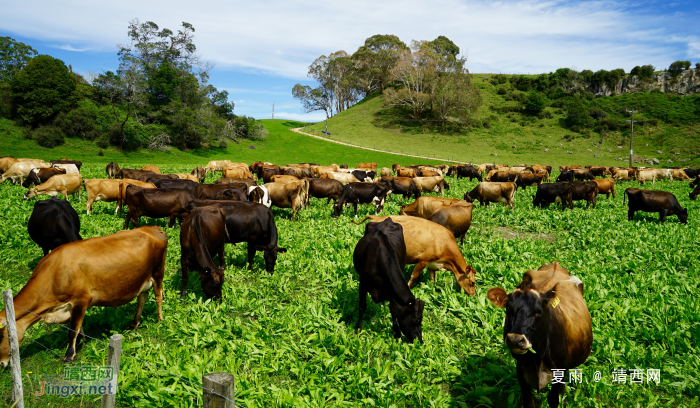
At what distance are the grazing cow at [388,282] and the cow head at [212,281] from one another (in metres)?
2.98

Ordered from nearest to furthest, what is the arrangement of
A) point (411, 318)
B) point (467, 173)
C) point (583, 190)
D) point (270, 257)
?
1. point (411, 318)
2. point (270, 257)
3. point (583, 190)
4. point (467, 173)

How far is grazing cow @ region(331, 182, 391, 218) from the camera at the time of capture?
17797 mm

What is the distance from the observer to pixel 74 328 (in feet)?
18.1

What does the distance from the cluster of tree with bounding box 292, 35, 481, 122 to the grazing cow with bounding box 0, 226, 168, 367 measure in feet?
243

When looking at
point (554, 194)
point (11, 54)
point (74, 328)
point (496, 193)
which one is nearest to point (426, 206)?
point (496, 193)

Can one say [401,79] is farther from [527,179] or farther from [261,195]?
[261,195]

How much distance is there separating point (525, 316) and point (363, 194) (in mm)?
14688

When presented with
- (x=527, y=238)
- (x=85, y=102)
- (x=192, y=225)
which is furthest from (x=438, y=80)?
(x=192, y=225)

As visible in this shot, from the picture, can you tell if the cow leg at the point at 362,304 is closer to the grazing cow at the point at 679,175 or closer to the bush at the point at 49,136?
the grazing cow at the point at 679,175

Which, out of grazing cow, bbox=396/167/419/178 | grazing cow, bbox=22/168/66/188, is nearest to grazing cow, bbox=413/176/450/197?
grazing cow, bbox=396/167/419/178

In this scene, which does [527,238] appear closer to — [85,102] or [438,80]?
[85,102]

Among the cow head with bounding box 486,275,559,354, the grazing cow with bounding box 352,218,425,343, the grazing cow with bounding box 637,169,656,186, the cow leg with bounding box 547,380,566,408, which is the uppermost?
the grazing cow with bounding box 637,169,656,186

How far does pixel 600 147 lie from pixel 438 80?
3283 cm

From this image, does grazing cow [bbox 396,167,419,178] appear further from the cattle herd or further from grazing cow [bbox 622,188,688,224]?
the cattle herd
